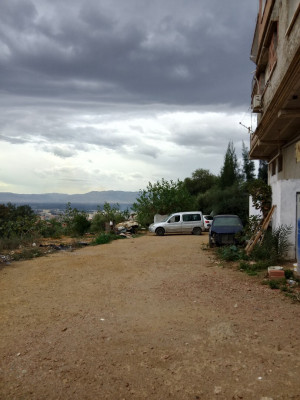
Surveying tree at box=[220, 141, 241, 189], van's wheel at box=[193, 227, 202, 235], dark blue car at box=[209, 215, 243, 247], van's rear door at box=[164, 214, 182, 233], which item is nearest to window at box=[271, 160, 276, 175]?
dark blue car at box=[209, 215, 243, 247]

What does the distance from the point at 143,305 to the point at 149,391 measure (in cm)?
311

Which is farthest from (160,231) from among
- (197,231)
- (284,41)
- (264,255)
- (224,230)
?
(284,41)

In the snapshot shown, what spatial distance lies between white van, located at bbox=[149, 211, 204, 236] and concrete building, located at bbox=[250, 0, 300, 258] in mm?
9158

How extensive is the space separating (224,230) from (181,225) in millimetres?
9888

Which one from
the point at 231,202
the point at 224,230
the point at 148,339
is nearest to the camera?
the point at 148,339

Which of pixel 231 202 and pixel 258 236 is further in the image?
pixel 231 202

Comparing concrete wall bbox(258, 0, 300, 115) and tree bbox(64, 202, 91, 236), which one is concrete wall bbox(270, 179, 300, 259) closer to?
concrete wall bbox(258, 0, 300, 115)

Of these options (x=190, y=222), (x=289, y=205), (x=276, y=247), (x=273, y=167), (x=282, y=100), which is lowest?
(x=276, y=247)

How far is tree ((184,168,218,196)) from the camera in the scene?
57281 mm

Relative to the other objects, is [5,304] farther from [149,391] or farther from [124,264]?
[124,264]

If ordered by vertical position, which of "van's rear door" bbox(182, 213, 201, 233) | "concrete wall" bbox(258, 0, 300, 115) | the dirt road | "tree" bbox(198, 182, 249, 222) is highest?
"concrete wall" bbox(258, 0, 300, 115)

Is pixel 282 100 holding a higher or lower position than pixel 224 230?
higher

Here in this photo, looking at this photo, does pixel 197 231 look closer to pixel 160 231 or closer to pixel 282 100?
Answer: pixel 160 231

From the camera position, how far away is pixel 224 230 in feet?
48.2
